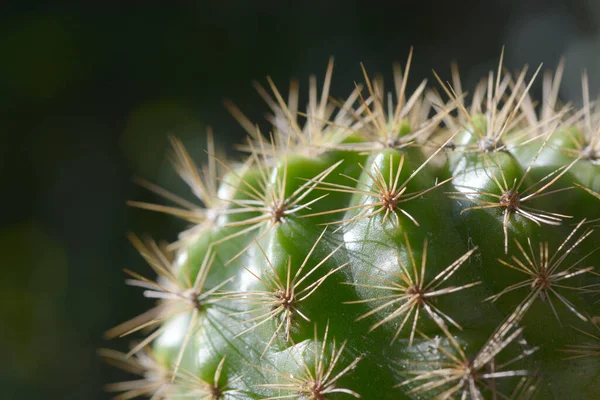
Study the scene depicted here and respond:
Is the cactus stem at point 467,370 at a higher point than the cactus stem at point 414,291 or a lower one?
lower

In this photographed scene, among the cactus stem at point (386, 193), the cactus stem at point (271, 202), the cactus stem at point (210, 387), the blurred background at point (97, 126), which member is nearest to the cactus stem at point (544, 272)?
the cactus stem at point (386, 193)

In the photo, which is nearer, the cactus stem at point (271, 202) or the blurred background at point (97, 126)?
the cactus stem at point (271, 202)

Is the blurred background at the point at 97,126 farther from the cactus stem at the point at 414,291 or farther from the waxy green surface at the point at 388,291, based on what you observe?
the cactus stem at the point at 414,291

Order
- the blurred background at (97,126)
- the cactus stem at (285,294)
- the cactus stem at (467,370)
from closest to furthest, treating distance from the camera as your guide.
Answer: the cactus stem at (467,370) → the cactus stem at (285,294) → the blurred background at (97,126)

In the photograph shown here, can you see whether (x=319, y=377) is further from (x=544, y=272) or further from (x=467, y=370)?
(x=544, y=272)

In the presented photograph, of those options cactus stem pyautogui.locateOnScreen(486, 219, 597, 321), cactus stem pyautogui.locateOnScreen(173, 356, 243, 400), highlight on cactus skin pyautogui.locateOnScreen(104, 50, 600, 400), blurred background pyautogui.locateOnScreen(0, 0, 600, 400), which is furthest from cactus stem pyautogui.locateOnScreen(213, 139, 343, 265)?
blurred background pyautogui.locateOnScreen(0, 0, 600, 400)

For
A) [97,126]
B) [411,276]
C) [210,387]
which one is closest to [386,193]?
[411,276]

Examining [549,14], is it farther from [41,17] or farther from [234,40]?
[41,17]
